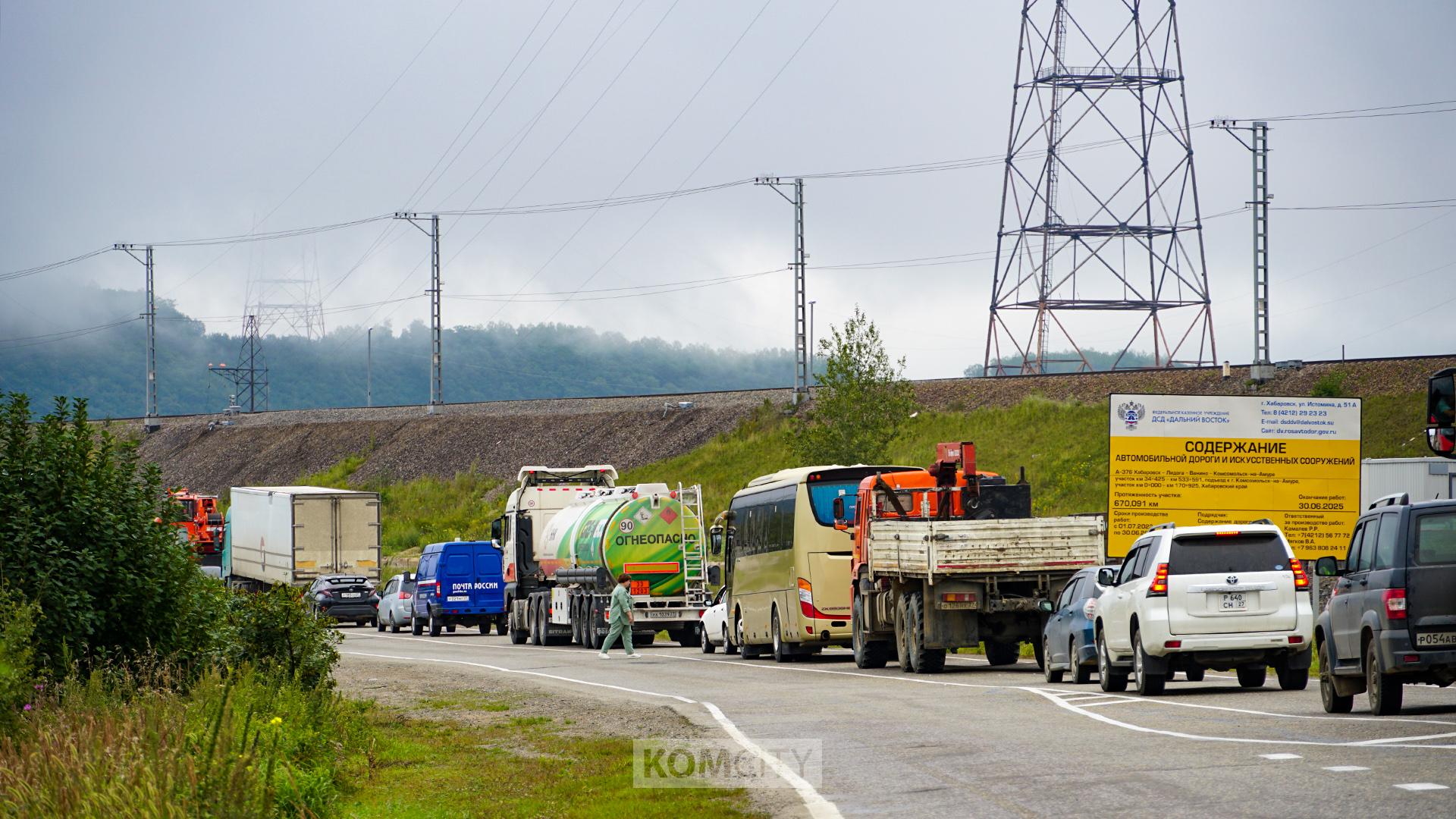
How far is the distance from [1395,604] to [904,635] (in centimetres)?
1123

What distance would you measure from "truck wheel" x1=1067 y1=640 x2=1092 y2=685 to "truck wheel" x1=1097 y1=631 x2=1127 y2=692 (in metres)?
1.16

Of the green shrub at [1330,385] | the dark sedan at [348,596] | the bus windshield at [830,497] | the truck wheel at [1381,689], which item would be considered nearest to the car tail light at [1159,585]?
the truck wheel at [1381,689]

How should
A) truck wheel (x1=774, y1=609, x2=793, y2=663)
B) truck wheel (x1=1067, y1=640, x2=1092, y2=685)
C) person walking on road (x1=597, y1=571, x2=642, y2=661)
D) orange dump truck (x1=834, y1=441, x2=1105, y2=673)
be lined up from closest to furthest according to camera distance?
truck wheel (x1=1067, y1=640, x2=1092, y2=685)
orange dump truck (x1=834, y1=441, x2=1105, y2=673)
truck wheel (x1=774, y1=609, x2=793, y2=663)
person walking on road (x1=597, y1=571, x2=642, y2=661)

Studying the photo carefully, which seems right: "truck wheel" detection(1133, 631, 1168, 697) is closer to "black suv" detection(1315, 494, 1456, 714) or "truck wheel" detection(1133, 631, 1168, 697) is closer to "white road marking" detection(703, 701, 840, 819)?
"black suv" detection(1315, 494, 1456, 714)

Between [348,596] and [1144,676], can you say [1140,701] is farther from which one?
[348,596]

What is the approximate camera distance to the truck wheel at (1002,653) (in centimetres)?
2772

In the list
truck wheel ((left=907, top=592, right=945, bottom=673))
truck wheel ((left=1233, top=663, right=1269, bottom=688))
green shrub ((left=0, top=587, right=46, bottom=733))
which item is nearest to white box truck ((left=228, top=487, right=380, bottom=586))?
truck wheel ((left=907, top=592, right=945, bottom=673))

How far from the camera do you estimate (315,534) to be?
176 ft

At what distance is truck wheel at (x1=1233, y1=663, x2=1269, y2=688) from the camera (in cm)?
2155

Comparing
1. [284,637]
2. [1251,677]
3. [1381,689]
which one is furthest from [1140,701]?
[284,637]

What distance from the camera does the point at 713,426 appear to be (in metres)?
77.9

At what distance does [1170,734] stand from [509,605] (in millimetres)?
30444

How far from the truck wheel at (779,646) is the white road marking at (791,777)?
42.0 ft

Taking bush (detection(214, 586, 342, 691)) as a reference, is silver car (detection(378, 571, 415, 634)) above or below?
below
